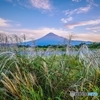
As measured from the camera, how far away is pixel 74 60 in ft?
A: 16.0

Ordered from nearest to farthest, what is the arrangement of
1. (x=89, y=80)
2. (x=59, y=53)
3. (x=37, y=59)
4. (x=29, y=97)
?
(x=29, y=97) < (x=89, y=80) < (x=37, y=59) < (x=59, y=53)

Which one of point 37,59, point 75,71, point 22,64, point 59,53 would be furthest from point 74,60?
point 22,64

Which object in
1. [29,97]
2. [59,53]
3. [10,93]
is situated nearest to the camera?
[29,97]

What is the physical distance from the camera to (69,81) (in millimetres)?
3469

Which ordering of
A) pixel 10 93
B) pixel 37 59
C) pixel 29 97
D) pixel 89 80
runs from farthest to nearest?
pixel 37 59
pixel 89 80
pixel 10 93
pixel 29 97

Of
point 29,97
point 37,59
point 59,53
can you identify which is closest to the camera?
point 29,97

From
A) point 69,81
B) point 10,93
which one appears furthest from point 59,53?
point 10,93

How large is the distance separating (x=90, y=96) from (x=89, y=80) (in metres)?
0.49

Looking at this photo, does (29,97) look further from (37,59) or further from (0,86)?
(37,59)

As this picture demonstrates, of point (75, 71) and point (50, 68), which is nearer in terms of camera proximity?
point (50, 68)

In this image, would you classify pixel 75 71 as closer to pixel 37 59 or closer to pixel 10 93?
pixel 37 59

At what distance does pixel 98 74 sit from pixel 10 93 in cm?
128

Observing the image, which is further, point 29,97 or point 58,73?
point 58,73

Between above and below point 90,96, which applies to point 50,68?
above
